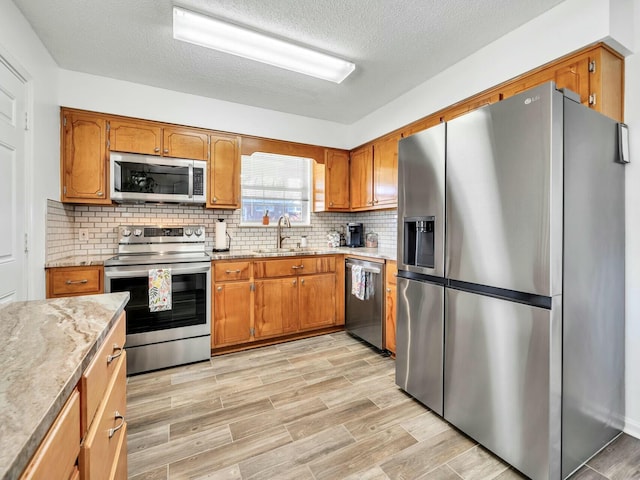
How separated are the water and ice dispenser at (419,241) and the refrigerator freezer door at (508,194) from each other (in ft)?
0.56

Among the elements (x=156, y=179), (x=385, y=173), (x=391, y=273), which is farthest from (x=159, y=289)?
(x=385, y=173)

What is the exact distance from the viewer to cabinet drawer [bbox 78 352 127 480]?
2.58 feet

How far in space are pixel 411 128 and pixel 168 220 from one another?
8.95 ft

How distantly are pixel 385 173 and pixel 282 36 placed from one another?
176cm

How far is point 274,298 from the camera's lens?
321 cm

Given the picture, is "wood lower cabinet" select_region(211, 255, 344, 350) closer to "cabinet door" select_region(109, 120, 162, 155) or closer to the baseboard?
"cabinet door" select_region(109, 120, 162, 155)

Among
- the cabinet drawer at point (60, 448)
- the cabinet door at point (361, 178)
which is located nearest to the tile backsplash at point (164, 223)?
the cabinet door at point (361, 178)

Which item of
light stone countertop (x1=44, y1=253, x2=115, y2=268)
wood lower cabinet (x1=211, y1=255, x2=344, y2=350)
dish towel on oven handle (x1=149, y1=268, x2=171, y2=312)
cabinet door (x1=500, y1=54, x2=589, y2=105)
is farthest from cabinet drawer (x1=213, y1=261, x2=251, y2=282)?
cabinet door (x1=500, y1=54, x2=589, y2=105)

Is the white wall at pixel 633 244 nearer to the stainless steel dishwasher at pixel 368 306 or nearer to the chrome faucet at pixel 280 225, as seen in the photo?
the stainless steel dishwasher at pixel 368 306

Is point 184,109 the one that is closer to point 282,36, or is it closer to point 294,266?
point 282,36

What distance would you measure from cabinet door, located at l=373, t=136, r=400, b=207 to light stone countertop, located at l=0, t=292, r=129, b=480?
274cm

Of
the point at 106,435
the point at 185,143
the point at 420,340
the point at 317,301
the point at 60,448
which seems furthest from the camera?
the point at 317,301

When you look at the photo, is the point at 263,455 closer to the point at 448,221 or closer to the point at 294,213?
the point at 448,221

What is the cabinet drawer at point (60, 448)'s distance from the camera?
0.52m
